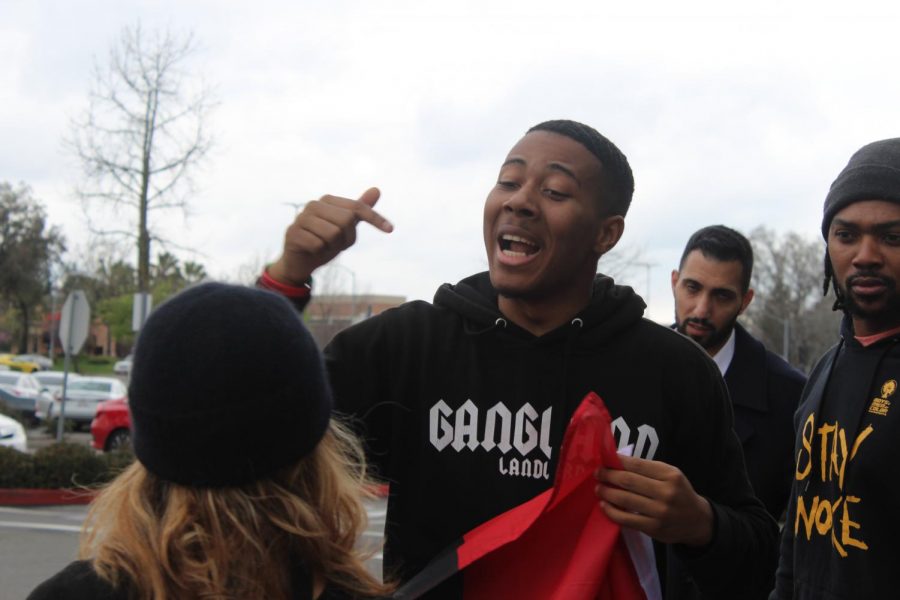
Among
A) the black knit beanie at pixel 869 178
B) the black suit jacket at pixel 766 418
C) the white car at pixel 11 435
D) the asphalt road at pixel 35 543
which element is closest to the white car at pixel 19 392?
the white car at pixel 11 435

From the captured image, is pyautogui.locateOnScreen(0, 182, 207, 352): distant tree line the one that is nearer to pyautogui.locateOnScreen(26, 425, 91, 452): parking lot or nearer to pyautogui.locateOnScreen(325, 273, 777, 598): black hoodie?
pyautogui.locateOnScreen(26, 425, 91, 452): parking lot

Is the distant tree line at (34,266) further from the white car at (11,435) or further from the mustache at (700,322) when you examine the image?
the mustache at (700,322)

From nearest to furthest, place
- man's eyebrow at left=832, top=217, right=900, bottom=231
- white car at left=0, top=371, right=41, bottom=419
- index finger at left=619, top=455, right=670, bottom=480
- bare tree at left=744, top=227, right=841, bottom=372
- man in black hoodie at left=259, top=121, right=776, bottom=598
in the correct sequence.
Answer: index finger at left=619, top=455, right=670, bottom=480, man in black hoodie at left=259, top=121, right=776, bottom=598, man's eyebrow at left=832, top=217, right=900, bottom=231, white car at left=0, top=371, right=41, bottom=419, bare tree at left=744, top=227, right=841, bottom=372

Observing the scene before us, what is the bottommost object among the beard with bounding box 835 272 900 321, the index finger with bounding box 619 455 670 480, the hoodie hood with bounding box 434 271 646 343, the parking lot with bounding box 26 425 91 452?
the parking lot with bounding box 26 425 91 452

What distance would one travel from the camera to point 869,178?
2969 mm

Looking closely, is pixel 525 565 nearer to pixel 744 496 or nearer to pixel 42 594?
pixel 744 496

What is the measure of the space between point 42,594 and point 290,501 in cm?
44

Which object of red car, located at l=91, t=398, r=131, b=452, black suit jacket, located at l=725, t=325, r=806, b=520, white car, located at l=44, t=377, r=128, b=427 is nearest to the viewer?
black suit jacket, located at l=725, t=325, r=806, b=520

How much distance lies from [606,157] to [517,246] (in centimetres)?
38

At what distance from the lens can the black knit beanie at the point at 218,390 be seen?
5.57ft

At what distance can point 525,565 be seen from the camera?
A: 7.91 ft

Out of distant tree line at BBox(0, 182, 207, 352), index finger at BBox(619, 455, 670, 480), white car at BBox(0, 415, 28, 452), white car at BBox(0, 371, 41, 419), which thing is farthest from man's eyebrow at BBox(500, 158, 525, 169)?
distant tree line at BBox(0, 182, 207, 352)

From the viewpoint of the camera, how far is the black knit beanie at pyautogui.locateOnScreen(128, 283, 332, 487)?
170cm

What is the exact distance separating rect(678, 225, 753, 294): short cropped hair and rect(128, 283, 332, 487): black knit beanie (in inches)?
127
